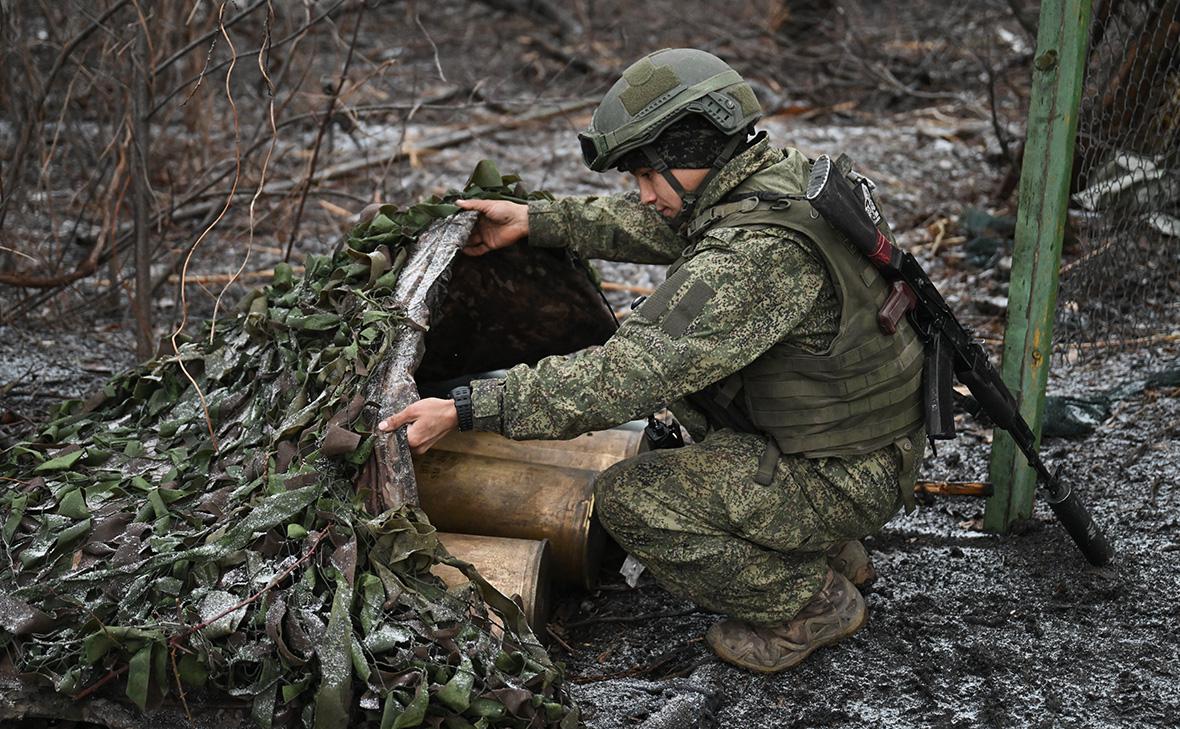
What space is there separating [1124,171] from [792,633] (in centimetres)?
Answer: 235

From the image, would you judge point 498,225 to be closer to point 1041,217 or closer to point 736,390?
point 736,390

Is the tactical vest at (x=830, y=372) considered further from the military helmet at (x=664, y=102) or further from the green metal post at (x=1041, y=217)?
the green metal post at (x=1041, y=217)

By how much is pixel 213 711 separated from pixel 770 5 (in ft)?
31.6

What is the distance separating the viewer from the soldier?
296cm

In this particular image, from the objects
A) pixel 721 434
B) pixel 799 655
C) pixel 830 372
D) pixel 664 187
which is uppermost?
pixel 664 187

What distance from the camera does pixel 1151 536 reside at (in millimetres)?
3912

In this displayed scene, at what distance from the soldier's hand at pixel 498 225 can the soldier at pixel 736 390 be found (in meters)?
0.48

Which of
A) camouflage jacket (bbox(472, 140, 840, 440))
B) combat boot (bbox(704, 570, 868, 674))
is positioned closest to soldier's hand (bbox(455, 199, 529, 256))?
camouflage jacket (bbox(472, 140, 840, 440))

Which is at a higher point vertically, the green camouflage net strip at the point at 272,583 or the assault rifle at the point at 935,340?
the assault rifle at the point at 935,340

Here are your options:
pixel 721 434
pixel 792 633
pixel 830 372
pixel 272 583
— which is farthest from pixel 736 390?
pixel 272 583

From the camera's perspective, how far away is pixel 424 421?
2877 mm

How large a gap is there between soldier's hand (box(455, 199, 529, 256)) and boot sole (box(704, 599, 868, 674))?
1310mm

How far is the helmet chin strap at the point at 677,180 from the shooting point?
3.16 meters

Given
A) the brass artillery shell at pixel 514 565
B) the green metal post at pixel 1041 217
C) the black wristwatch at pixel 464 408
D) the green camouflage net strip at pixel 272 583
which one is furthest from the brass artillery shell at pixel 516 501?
the green metal post at pixel 1041 217
